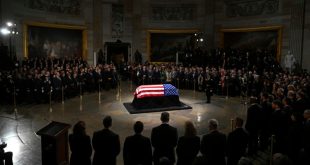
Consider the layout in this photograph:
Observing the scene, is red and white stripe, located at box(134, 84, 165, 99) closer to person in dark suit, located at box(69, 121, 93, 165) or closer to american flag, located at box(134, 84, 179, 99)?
american flag, located at box(134, 84, 179, 99)

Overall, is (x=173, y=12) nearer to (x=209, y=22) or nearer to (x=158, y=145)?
(x=209, y=22)

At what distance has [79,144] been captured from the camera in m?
5.64

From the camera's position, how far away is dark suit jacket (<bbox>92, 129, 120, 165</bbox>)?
5492mm

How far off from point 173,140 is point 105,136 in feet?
4.23

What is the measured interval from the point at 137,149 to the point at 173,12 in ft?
79.1

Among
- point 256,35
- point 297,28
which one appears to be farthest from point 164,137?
point 256,35

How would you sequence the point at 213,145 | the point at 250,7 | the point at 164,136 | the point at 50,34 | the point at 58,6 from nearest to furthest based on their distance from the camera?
1. the point at 213,145
2. the point at 164,136
3. the point at 50,34
4. the point at 58,6
5. the point at 250,7

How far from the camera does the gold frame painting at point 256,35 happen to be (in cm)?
2170

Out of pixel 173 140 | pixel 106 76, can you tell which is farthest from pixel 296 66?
pixel 173 140

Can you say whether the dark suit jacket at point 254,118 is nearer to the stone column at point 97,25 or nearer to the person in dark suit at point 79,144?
the person in dark suit at point 79,144

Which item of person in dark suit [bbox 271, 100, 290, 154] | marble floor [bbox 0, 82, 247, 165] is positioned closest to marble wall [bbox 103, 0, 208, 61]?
marble floor [bbox 0, 82, 247, 165]

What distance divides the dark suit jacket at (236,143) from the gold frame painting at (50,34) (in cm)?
1818

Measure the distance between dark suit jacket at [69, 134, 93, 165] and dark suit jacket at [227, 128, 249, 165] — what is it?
2.72m

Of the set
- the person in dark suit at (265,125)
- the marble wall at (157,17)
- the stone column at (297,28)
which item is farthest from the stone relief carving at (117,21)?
the person in dark suit at (265,125)
